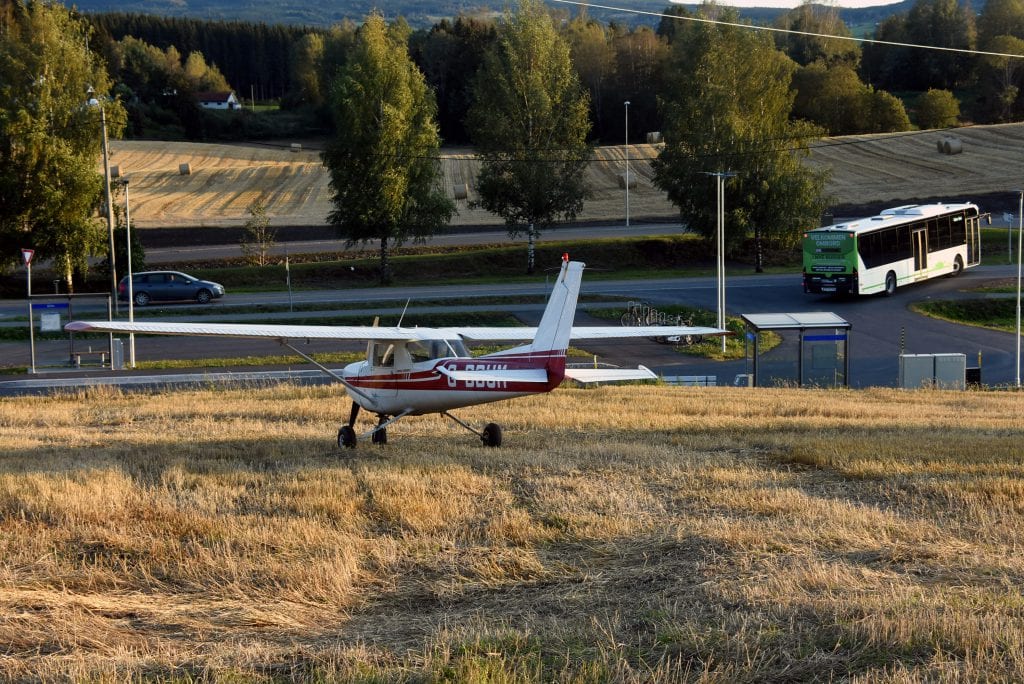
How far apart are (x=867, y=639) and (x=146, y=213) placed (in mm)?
71839

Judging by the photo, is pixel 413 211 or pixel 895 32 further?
pixel 895 32

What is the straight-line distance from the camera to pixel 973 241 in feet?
164

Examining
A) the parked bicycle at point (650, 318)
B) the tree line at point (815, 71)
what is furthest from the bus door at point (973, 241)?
the tree line at point (815, 71)

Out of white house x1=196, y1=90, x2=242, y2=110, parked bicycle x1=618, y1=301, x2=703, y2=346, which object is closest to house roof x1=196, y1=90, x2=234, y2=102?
white house x1=196, y1=90, x2=242, y2=110

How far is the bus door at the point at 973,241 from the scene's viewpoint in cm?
4947

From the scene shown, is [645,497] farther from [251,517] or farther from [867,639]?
[867,639]

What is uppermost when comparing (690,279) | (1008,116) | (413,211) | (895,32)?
(895,32)

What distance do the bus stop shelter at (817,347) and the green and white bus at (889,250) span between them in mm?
12711

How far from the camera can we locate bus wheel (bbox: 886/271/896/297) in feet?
151

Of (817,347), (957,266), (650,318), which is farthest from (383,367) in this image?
(957,266)

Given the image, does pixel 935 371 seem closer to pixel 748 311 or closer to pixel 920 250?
pixel 748 311

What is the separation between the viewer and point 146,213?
72.9m

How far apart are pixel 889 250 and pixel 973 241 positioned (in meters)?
6.67

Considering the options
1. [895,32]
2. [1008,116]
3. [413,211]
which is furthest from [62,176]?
[895,32]
